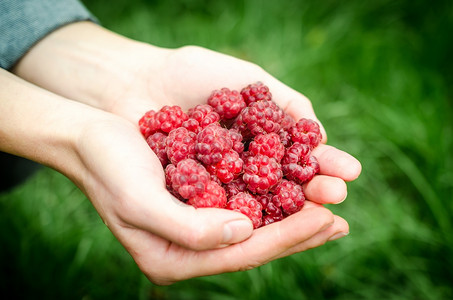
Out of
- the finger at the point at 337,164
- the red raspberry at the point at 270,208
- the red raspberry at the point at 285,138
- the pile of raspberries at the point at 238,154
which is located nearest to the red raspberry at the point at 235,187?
the pile of raspberries at the point at 238,154

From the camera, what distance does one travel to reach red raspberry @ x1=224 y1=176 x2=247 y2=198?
185 centimetres

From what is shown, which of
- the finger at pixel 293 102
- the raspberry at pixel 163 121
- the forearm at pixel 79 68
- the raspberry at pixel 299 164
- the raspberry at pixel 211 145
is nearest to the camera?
the raspberry at pixel 211 145

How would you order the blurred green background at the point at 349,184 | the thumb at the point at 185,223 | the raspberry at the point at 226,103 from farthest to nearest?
the blurred green background at the point at 349,184 → the raspberry at the point at 226,103 → the thumb at the point at 185,223

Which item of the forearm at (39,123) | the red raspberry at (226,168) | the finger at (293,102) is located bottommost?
the forearm at (39,123)

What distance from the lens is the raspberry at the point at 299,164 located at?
72.7 inches

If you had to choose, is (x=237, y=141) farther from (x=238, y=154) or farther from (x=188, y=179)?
(x=188, y=179)

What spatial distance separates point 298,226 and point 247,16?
355cm

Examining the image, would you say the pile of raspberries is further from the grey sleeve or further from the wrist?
the grey sleeve

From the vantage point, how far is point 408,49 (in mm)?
4031

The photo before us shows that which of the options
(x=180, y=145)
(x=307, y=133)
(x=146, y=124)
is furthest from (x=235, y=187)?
(x=146, y=124)

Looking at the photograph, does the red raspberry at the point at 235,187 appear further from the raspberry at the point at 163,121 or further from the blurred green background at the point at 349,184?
the blurred green background at the point at 349,184

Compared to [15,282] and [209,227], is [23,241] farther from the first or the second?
[209,227]

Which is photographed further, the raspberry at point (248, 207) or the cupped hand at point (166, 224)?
the raspberry at point (248, 207)

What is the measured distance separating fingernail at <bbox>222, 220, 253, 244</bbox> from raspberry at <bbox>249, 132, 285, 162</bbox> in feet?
1.60
